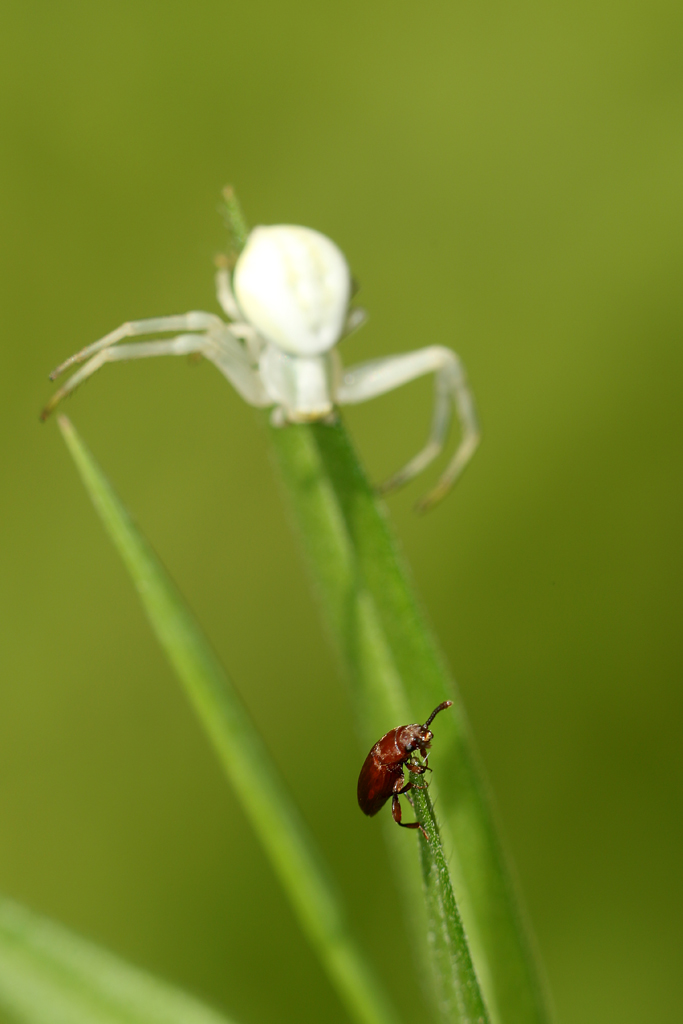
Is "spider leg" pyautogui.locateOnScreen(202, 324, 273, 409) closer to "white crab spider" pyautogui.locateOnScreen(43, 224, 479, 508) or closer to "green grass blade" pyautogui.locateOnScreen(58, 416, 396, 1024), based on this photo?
"white crab spider" pyautogui.locateOnScreen(43, 224, 479, 508)

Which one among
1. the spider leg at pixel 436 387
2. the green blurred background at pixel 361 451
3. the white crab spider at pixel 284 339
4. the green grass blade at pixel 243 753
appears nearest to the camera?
the green grass blade at pixel 243 753

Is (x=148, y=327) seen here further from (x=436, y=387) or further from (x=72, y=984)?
(x=72, y=984)

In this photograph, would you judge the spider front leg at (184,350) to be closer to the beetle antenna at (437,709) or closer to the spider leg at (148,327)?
the spider leg at (148,327)

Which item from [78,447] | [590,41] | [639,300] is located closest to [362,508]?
[78,447]

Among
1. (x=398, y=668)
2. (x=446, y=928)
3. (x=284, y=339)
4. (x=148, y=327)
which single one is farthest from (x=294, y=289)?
(x=446, y=928)

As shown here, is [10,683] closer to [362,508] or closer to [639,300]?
A: [362,508]

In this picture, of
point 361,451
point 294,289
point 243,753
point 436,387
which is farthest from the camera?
point 361,451

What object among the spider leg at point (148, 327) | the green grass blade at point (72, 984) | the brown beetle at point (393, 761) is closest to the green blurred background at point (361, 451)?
the spider leg at point (148, 327)

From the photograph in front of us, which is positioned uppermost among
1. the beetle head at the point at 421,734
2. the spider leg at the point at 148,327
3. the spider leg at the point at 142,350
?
the spider leg at the point at 148,327
